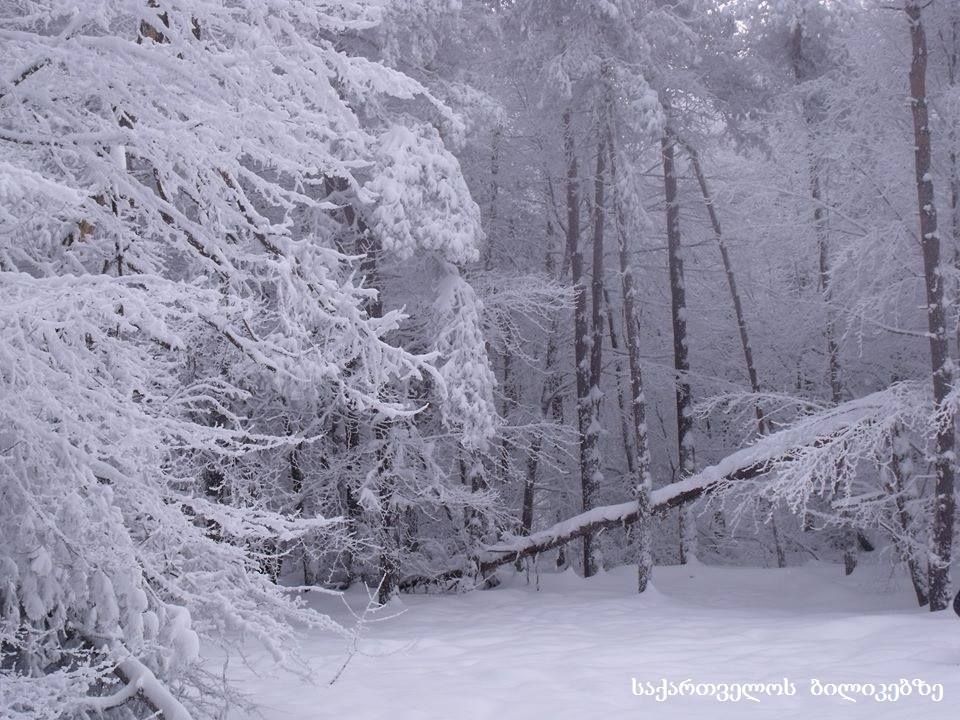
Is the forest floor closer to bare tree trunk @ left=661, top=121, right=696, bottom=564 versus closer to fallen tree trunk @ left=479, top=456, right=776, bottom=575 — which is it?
fallen tree trunk @ left=479, top=456, right=776, bottom=575

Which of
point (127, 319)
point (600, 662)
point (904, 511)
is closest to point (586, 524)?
point (904, 511)

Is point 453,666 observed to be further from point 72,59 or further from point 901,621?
point 72,59

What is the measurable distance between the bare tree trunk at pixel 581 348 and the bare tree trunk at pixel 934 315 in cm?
638

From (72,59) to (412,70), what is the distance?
→ 32.5 feet

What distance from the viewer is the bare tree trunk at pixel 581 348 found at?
16.9 meters

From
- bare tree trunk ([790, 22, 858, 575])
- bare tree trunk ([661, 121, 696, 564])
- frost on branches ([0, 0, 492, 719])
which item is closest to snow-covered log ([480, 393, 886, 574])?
bare tree trunk ([790, 22, 858, 575])

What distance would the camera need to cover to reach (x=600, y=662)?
26.8 feet

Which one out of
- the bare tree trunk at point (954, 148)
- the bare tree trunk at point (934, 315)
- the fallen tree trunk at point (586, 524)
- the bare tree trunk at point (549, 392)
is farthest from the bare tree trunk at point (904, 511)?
the bare tree trunk at point (549, 392)

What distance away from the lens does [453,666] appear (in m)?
8.17

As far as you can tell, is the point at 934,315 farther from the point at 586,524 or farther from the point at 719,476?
the point at 586,524

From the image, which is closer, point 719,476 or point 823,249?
point 719,476

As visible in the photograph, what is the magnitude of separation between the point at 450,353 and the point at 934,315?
6120 mm

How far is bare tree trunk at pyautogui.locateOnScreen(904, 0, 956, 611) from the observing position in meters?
11.1

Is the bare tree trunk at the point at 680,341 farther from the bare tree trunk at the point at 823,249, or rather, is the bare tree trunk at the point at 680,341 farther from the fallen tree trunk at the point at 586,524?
the fallen tree trunk at the point at 586,524
